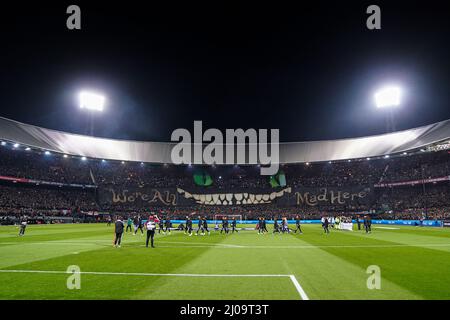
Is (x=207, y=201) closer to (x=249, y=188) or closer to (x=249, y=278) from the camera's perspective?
(x=249, y=188)

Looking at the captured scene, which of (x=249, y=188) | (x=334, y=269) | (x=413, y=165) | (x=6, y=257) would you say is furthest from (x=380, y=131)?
(x=6, y=257)

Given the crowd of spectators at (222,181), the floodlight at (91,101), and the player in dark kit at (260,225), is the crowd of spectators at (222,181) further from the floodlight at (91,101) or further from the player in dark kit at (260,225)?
the player in dark kit at (260,225)

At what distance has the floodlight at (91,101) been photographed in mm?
62000

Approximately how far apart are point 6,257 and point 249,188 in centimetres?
6534

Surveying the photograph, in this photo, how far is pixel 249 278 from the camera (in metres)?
9.82

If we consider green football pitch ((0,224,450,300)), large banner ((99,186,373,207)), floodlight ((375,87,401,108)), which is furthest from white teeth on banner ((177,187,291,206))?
green football pitch ((0,224,450,300))

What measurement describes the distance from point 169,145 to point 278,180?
31427mm

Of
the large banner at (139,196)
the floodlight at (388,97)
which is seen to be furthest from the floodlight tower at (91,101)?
the floodlight at (388,97)

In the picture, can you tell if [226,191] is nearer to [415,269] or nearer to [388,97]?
[388,97]

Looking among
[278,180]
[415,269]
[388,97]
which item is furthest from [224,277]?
[278,180]

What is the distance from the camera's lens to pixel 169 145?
81.5m

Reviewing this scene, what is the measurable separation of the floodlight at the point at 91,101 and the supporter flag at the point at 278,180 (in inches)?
1806

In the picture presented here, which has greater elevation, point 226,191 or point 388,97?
point 388,97
